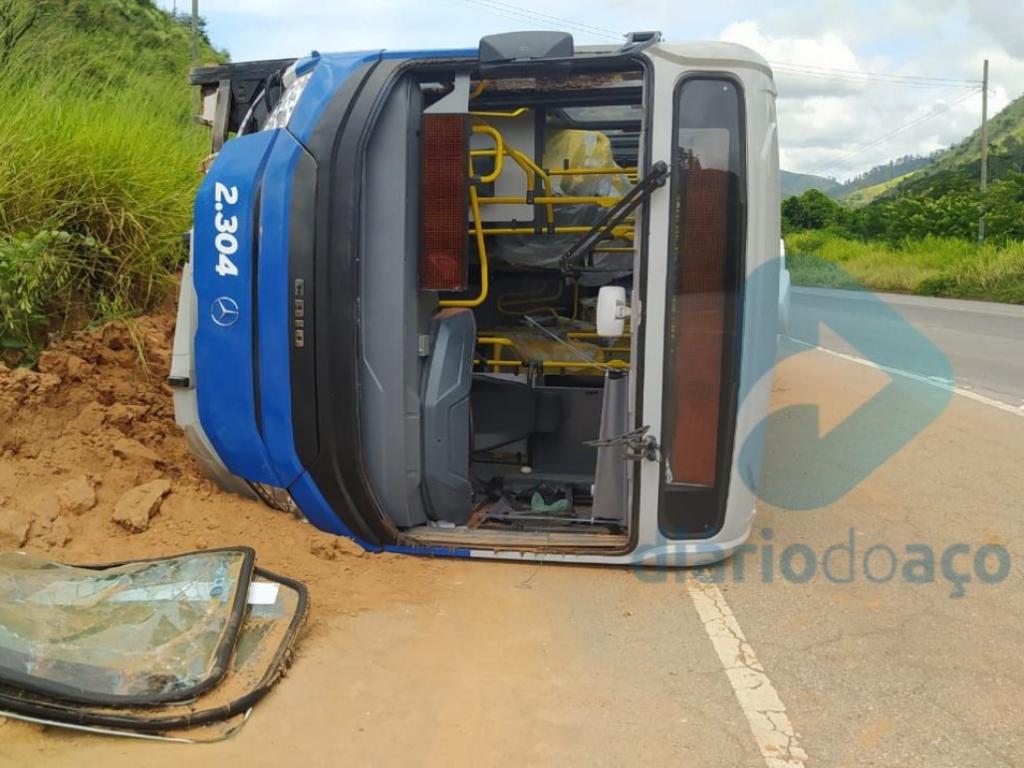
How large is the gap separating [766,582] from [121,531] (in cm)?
293

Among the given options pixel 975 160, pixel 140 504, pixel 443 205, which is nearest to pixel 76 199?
pixel 140 504

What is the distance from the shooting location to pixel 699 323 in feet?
13.3

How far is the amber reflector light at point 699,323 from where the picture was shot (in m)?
3.98

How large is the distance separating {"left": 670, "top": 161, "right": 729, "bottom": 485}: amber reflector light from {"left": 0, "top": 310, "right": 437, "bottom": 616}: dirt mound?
4.46ft

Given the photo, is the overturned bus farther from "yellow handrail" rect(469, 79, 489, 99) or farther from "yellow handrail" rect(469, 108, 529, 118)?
"yellow handrail" rect(469, 108, 529, 118)

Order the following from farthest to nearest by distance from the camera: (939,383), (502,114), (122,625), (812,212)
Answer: (812,212) → (939,383) → (502,114) → (122,625)

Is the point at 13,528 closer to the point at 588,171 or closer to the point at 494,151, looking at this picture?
the point at 494,151

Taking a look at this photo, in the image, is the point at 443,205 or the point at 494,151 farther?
the point at 494,151

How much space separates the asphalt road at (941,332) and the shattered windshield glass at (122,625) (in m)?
7.61

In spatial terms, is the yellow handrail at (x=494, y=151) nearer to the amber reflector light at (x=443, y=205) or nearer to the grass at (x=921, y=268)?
the amber reflector light at (x=443, y=205)

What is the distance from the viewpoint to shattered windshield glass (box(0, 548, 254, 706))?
9.45ft

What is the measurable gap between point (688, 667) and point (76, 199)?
4386 mm

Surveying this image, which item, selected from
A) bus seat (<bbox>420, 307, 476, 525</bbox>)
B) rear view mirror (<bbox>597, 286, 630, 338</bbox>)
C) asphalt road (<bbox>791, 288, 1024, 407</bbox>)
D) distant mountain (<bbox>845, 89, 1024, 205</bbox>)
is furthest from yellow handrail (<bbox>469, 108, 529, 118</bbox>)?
distant mountain (<bbox>845, 89, 1024, 205</bbox>)

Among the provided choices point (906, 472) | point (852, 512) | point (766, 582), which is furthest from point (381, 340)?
point (906, 472)
